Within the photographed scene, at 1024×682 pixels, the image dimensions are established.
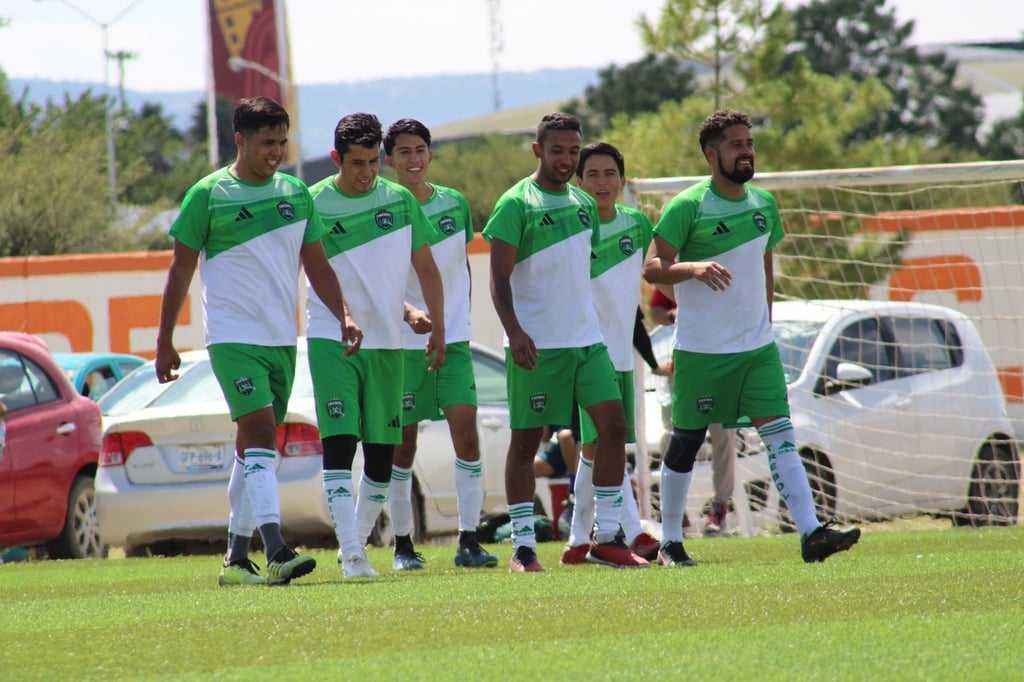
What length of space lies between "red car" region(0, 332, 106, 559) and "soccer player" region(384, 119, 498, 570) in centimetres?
345

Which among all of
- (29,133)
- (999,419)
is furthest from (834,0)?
(999,419)

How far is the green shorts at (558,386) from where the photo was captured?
8.57 meters

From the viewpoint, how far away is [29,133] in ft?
126

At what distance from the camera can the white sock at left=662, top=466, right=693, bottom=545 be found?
880cm

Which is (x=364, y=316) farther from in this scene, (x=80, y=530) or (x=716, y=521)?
(x=80, y=530)

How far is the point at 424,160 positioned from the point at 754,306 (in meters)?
1.95

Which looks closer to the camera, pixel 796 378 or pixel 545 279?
pixel 545 279

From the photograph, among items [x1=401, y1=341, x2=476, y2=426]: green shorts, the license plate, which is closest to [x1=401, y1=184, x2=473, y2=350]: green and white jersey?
[x1=401, y1=341, x2=476, y2=426]: green shorts

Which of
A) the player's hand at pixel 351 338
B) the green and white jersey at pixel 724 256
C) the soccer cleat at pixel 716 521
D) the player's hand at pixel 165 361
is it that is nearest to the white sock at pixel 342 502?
the player's hand at pixel 351 338

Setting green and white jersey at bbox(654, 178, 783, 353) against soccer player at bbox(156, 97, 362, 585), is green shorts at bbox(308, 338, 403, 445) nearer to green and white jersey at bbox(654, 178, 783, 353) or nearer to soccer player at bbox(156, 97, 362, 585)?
soccer player at bbox(156, 97, 362, 585)

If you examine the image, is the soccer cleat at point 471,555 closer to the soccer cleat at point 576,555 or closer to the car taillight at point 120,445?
the soccer cleat at point 576,555

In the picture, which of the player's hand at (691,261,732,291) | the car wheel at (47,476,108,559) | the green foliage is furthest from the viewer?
the green foliage

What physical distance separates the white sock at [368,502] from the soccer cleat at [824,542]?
2094 mm

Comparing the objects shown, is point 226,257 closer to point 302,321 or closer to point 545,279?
point 545,279
